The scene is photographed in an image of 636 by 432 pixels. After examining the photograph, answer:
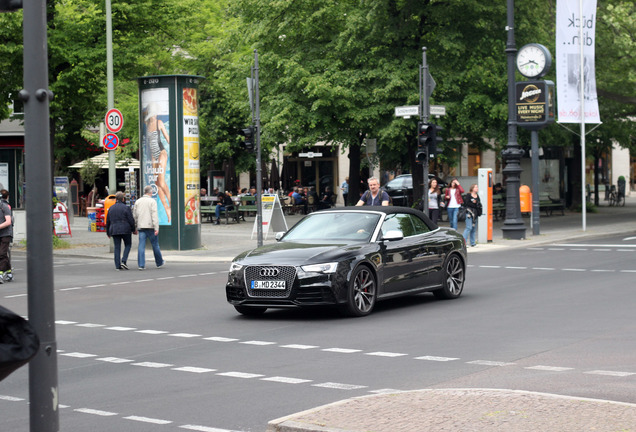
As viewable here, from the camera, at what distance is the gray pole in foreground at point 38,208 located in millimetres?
4477

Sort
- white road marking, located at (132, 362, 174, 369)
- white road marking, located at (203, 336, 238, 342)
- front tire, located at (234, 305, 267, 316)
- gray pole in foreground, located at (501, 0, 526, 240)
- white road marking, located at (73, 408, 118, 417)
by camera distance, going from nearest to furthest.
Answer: white road marking, located at (73, 408, 118, 417), white road marking, located at (132, 362, 174, 369), white road marking, located at (203, 336, 238, 342), front tire, located at (234, 305, 267, 316), gray pole in foreground, located at (501, 0, 526, 240)

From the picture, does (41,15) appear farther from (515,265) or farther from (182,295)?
(515,265)

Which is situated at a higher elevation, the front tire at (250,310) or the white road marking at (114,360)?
the front tire at (250,310)

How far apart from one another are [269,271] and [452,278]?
3501 millimetres

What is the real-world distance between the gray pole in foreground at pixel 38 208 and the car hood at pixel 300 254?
27.3 feet

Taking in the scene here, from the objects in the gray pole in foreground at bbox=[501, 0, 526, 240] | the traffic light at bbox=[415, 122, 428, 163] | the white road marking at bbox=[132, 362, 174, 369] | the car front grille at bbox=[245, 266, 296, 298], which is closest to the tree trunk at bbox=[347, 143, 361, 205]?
the gray pole in foreground at bbox=[501, 0, 526, 240]

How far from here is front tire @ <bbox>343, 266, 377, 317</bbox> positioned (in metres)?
13.0

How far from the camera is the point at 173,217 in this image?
89.2 ft

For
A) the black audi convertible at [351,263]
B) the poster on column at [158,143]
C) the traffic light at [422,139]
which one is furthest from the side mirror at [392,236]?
the poster on column at [158,143]

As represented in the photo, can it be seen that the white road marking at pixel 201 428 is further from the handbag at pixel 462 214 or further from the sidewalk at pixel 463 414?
the handbag at pixel 462 214

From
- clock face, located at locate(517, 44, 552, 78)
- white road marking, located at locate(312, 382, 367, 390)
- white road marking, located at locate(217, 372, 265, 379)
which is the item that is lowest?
white road marking, located at locate(217, 372, 265, 379)

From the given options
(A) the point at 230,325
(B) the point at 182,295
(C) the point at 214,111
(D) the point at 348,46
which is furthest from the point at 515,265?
(C) the point at 214,111

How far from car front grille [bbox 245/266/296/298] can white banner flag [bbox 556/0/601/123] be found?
20.3 meters

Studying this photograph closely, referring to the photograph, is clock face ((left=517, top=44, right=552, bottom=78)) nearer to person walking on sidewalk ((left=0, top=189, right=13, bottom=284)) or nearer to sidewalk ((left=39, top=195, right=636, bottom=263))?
sidewalk ((left=39, top=195, right=636, bottom=263))
